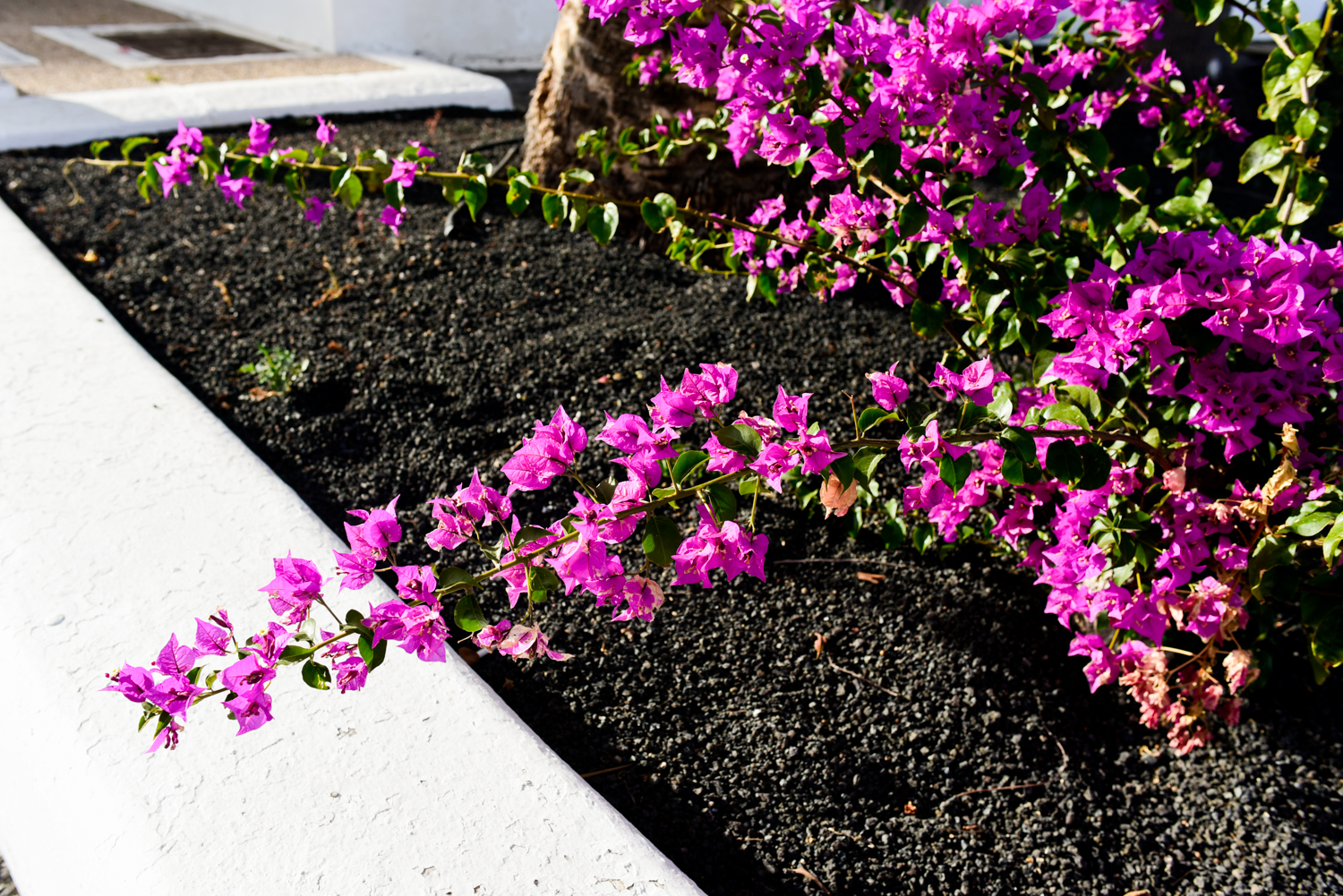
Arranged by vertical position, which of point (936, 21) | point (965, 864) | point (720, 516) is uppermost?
point (936, 21)

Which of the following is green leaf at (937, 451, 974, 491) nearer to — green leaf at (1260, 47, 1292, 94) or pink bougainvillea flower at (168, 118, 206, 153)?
green leaf at (1260, 47, 1292, 94)

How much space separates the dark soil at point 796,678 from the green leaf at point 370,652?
0.56 m

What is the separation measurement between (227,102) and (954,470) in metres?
4.83

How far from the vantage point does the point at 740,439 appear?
1107 millimetres

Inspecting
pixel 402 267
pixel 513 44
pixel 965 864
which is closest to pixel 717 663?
pixel 965 864

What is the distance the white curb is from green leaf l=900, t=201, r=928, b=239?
4.11 meters

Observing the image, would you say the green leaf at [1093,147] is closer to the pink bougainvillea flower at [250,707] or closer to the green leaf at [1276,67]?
the green leaf at [1276,67]

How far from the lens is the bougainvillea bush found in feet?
3.61

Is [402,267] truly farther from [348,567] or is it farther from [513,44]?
[513,44]

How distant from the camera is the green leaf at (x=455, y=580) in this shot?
1081 millimetres

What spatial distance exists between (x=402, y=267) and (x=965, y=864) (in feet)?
8.26

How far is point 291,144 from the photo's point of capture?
4.41 m

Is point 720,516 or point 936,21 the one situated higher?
point 936,21

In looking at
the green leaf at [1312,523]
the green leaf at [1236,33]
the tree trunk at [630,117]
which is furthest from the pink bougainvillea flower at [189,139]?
the green leaf at [1312,523]
